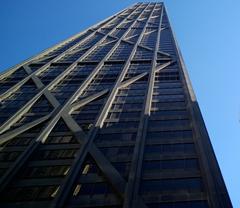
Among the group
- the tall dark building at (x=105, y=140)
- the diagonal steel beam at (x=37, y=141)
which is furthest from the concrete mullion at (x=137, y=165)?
the diagonal steel beam at (x=37, y=141)

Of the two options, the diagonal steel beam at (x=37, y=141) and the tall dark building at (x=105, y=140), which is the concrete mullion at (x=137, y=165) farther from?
the diagonal steel beam at (x=37, y=141)

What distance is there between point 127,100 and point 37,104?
1253 centimetres

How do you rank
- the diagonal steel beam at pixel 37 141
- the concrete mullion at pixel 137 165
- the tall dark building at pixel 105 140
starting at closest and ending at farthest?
the concrete mullion at pixel 137 165, the tall dark building at pixel 105 140, the diagonal steel beam at pixel 37 141

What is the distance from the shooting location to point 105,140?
40062 millimetres

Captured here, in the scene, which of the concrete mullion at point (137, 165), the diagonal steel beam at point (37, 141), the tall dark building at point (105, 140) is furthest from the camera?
the diagonal steel beam at point (37, 141)

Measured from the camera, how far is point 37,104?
54.3 m

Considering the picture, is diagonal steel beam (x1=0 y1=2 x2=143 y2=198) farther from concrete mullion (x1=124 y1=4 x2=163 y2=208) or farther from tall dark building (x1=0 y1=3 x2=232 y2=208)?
concrete mullion (x1=124 y1=4 x2=163 y2=208)

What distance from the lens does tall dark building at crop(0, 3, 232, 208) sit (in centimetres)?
3041

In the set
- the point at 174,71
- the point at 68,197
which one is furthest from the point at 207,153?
the point at 174,71

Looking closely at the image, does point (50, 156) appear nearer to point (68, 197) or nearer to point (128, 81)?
point (68, 197)

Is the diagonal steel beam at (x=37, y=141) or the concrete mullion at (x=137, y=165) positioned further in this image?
the diagonal steel beam at (x=37, y=141)

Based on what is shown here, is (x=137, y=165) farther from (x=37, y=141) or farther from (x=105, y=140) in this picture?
(x=37, y=141)

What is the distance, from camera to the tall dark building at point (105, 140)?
3041cm

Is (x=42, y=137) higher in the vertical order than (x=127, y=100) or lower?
higher
